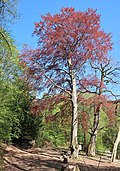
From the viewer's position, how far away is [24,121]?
16875 mm

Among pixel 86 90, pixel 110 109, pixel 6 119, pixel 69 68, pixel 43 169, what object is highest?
pixel 69 68

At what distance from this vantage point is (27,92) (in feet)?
56.8

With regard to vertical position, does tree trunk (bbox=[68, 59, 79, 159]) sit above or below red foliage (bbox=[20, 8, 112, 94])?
below

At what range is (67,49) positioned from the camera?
46.6 ft

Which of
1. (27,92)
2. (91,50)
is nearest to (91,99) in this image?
(91,50)

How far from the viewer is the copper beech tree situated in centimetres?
1391

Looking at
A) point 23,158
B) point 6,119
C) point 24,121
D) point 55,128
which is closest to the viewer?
point 23,158

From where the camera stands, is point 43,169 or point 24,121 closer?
point 43,169

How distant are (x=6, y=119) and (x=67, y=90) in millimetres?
3626

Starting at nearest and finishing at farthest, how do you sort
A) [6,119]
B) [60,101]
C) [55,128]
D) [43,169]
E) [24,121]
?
[43,169] < [6,119] < [60,101] < [24,121] < [55,128]

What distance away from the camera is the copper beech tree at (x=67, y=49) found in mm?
13906

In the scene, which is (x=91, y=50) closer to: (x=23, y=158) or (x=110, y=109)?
(x=110, y=109)

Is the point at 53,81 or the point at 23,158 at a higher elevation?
the point at 53,81

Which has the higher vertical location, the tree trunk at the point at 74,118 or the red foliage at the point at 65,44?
the red foliage at the point at 65,44
